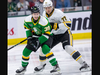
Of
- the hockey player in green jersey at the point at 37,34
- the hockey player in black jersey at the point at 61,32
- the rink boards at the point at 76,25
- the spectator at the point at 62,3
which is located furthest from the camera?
the spectator at the point at 62,3

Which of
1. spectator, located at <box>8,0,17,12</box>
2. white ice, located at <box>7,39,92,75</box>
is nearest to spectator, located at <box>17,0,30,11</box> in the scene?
spectator, located at <box>8,0,17,12</box>

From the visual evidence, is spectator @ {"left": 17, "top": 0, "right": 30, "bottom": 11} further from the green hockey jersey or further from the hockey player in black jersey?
the green hockey jersey

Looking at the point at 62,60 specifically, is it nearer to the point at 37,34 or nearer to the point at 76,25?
the point at 37,34

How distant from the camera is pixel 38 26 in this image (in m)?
3.38

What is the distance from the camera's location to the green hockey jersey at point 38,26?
337 centimetres

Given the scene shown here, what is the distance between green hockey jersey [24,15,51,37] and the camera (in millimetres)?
3371

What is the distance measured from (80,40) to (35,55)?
2.02m

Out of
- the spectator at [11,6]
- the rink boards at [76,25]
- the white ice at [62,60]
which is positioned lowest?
the white ice at [62,60]

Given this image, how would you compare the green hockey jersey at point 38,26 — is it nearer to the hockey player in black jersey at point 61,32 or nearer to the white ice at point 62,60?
the hockey player in black jersey at point 61,32

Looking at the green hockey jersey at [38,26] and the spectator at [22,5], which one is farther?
the spectator at [22,5]

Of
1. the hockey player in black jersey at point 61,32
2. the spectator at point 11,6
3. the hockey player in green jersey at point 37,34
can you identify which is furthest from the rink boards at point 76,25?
the hockey player in green jersey at point 37,34

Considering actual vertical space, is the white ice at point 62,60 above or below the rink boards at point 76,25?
below
